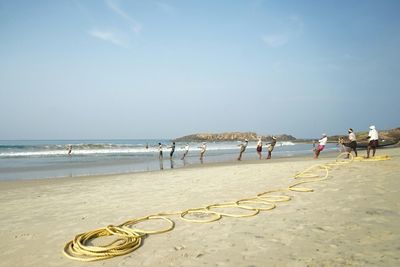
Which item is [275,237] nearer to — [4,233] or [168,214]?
[168,214]

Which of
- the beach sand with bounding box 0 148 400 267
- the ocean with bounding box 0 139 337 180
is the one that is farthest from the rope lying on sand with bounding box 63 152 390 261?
the ocean with bounding box 0 139 337 180

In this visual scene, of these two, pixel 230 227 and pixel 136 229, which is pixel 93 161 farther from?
pixel 230 227

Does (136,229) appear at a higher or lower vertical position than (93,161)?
higher

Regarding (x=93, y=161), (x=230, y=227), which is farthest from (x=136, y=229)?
(x=93, y=161)

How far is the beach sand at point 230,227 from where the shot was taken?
12.2 feet

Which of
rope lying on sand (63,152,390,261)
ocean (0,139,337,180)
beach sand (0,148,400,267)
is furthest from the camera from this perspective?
ocean (0,139,337,180)

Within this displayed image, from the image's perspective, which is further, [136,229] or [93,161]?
[93,161]

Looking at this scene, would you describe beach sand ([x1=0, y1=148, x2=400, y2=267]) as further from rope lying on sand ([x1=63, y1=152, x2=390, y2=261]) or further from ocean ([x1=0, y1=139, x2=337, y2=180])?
ocean ([x1=0, y1=139, x2=337, y2=180])

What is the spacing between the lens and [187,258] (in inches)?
148

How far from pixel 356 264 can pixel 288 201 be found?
3.53 m

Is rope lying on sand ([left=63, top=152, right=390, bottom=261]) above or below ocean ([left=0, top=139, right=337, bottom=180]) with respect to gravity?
above

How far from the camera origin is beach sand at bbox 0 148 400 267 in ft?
12.2

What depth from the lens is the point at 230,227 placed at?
5.02 m

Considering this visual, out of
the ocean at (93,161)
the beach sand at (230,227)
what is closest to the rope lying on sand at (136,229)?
the beach sand at (230,227)
